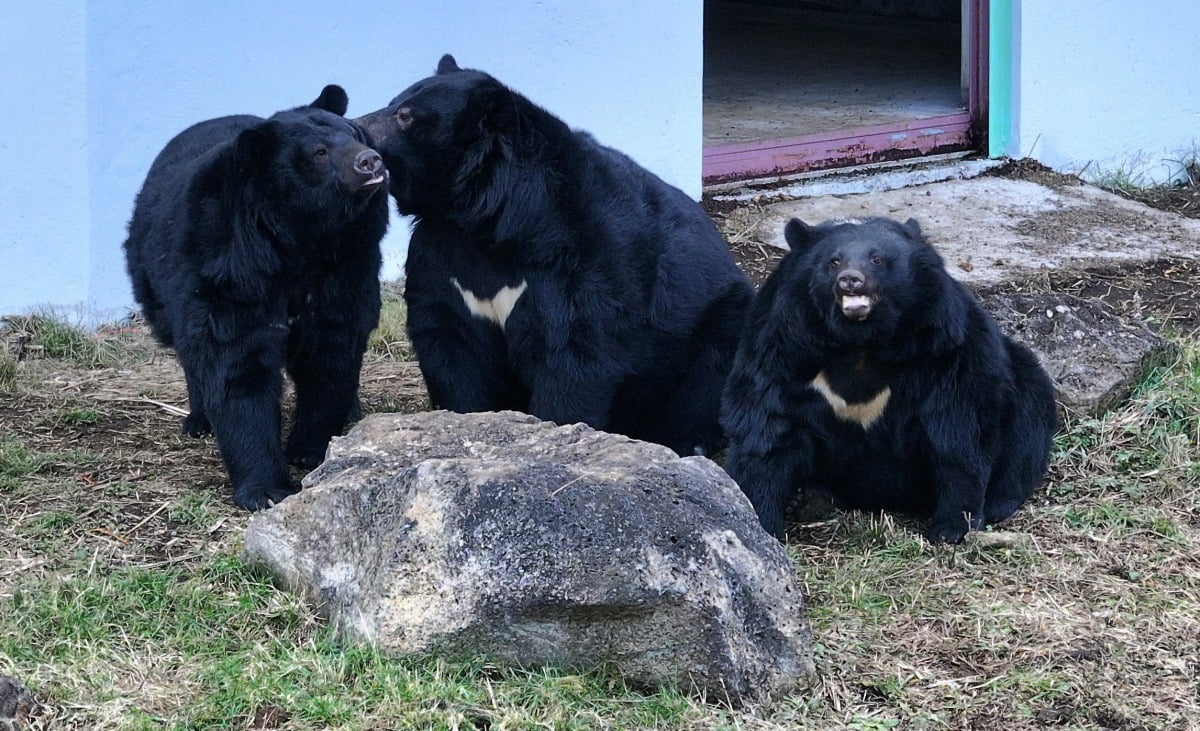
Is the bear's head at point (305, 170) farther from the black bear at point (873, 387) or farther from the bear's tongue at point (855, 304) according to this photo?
the bear's tongue at point (855, 304)

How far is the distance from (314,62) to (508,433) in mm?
3540

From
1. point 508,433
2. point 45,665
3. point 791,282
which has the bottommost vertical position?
point 45,665

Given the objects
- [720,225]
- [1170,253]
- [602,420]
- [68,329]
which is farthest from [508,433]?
[1170,253]

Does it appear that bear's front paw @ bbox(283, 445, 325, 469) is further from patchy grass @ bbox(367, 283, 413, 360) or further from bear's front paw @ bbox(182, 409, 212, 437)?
patchy grass @ bbox(367, 283, 413, 360)

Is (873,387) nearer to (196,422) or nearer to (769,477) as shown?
(769,477)

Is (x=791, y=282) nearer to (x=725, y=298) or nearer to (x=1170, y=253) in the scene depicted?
(x=725, y=298)

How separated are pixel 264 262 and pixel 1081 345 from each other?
3.29 metres

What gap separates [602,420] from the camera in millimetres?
5508

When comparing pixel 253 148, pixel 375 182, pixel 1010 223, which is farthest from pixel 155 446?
pixel 1010 223

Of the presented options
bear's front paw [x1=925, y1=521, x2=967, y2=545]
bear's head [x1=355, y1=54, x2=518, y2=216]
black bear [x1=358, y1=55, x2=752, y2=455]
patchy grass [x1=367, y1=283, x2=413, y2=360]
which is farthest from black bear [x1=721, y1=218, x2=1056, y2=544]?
patchy grass [x1=367, y1=283, x2=413, y2=360]

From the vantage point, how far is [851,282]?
477 centimetres

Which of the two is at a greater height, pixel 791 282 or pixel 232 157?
pixel 232 157

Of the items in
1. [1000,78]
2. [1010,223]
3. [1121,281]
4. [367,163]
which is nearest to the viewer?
[367,163]

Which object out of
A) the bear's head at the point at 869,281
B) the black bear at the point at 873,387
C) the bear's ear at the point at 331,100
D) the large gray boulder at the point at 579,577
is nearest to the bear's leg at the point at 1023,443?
the black bear at the point at 873,387
